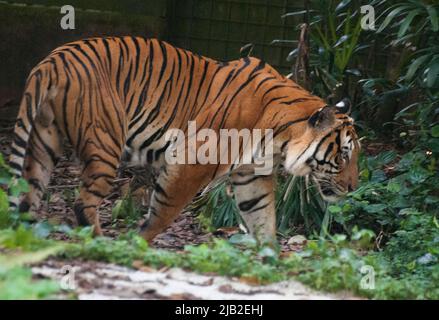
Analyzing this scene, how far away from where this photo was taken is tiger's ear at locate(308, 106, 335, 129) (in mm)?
6645

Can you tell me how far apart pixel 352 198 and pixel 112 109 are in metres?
2.26

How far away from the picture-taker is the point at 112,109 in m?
6.70

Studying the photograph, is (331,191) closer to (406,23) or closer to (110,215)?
(406,23)

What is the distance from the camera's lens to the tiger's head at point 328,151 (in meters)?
6.73

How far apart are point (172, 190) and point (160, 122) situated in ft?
1.88

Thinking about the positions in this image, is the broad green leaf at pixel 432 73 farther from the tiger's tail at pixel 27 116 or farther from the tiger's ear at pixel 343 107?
the tiger's tail at pixel 27 116

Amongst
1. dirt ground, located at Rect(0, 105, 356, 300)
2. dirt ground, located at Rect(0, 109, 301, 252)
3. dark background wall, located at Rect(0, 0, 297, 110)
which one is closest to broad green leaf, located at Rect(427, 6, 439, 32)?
dirt ground, located at Rect(0, 109, 301, 252)

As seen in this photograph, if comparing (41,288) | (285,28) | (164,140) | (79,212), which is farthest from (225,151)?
(285,28)

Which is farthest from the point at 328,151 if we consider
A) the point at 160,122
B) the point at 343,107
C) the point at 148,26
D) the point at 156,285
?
the point at 148,26

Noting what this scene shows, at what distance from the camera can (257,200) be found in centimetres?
694

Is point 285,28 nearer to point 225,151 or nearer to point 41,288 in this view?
point 225,151

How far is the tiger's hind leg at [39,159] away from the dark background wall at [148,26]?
4.52 m

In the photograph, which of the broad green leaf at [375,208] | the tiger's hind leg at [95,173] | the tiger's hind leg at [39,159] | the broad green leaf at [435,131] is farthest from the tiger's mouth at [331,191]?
the tiger's hind leg at [39,159]

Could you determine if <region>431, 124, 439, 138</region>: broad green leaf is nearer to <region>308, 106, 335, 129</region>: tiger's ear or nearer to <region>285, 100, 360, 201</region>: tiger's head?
<region>285, 100, 360, 201</region>: tiger's head
